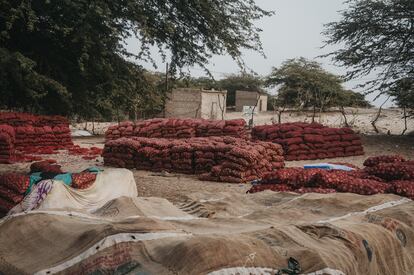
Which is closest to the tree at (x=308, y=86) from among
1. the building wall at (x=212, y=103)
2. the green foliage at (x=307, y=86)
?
the green foliage at (x=307, y=86)

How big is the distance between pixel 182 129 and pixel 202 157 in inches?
221

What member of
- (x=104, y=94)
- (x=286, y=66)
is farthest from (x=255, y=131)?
(x=286, y=66)

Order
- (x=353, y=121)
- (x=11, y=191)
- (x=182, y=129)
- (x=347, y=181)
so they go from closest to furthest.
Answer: (x=347, y=181), (x=11, y=191), (x=182, y=129), (x=353, y=121)

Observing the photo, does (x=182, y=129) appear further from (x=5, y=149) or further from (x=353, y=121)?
(x=353, y=121)

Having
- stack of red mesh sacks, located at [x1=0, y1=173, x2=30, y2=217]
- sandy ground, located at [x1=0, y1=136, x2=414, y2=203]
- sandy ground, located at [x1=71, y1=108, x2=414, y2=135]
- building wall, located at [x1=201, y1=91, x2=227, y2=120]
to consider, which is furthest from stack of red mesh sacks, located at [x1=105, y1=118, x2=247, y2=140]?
stack of red mesh sacks, located at [x1=0, y1=173, x2=30, y2=217]

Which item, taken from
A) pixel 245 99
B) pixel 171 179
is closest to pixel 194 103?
pixel 245 99

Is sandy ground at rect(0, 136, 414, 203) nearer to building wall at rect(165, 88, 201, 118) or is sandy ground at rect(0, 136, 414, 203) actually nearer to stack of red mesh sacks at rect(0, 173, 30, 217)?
stack of red mesh sacks at rect(0, 173, 30, 217)

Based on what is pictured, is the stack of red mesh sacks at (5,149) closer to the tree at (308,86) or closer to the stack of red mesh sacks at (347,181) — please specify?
the stack of red mesh sacks at (347,181)

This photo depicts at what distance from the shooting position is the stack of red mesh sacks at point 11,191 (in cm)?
602

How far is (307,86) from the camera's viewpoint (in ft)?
100

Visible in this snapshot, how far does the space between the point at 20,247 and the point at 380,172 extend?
468cm

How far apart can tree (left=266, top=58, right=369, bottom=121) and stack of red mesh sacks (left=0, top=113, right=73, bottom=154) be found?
15.2m

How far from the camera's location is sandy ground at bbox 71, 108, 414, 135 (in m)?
23.9

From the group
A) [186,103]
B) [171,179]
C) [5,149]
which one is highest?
[186,103]
